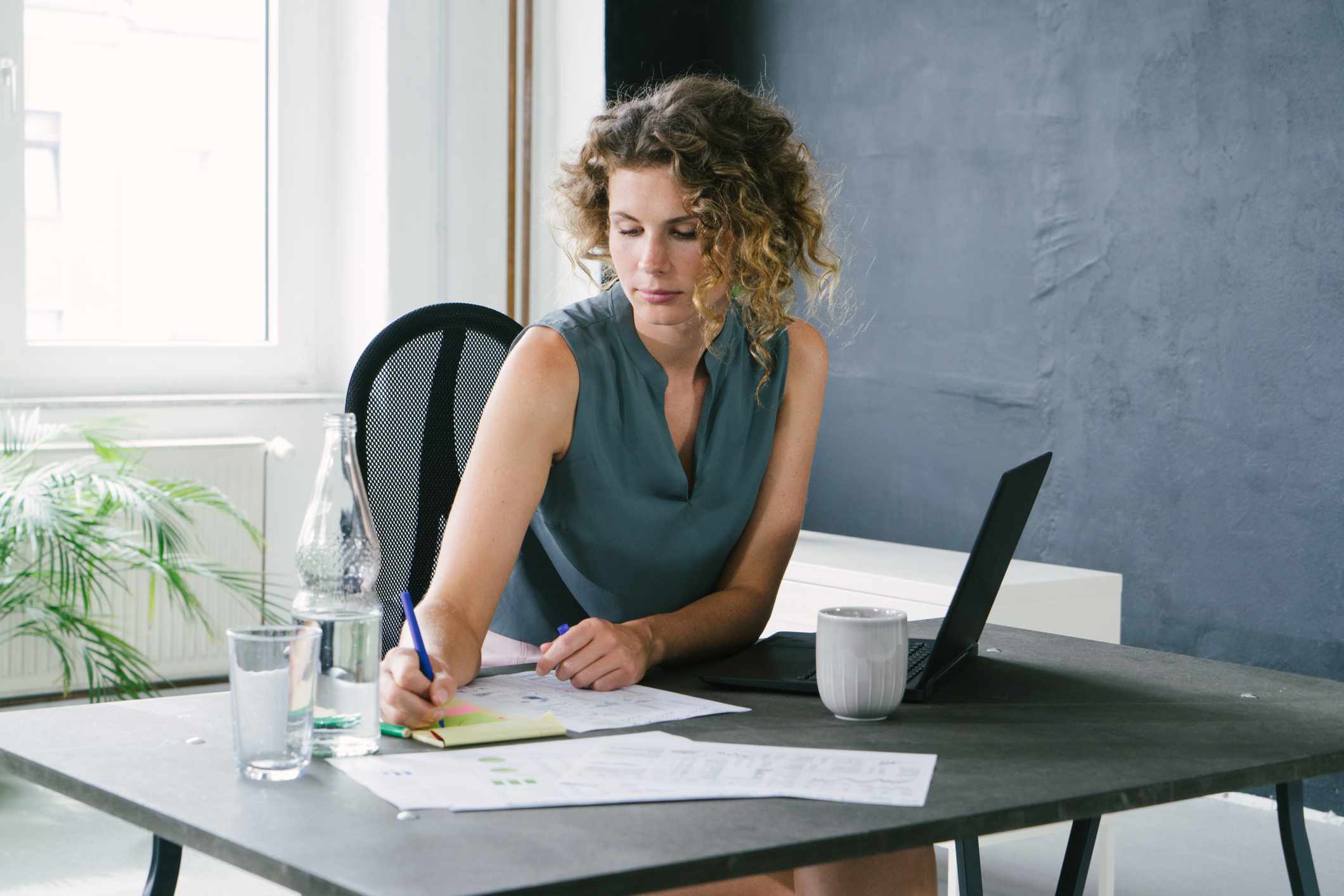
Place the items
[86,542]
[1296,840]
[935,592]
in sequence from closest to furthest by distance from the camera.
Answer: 1. [1296,840]
2. [935,592]
3. [86,542]

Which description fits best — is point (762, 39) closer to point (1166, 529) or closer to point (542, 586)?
point (1166, 529)

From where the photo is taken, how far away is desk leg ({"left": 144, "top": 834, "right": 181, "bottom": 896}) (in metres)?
1.29

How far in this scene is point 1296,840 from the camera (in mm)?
1685

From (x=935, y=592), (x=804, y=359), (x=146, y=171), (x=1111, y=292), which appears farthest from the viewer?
(x=146, y=171)

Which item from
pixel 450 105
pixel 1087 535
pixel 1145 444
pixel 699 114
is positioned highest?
pixel 450 105

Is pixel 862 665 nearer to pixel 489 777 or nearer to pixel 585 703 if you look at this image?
pixel 585 703

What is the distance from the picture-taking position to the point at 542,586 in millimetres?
1845

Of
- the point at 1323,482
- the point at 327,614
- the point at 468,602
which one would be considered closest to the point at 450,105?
the point at 1323,482

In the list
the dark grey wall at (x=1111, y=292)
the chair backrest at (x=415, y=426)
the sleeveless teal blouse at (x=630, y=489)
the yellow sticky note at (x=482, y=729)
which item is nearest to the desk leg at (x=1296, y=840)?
the sleeveless teal blouse at (x=630, y=489)

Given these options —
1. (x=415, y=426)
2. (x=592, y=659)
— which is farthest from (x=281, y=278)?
(x=592, y=659)

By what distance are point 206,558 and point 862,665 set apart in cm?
287

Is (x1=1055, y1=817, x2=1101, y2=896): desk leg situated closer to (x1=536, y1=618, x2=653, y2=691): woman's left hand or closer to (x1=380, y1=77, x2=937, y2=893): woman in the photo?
(x1=380, y1=77, x2=937, y2=893): woman

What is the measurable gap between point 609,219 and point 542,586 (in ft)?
1.44

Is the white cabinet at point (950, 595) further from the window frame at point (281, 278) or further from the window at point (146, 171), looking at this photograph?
the window at point (146, 171)
